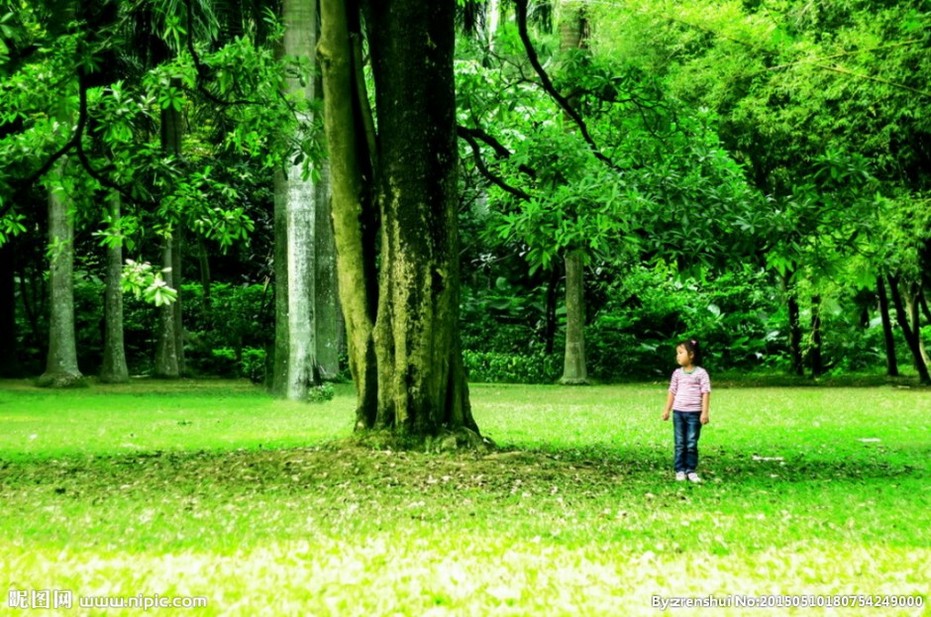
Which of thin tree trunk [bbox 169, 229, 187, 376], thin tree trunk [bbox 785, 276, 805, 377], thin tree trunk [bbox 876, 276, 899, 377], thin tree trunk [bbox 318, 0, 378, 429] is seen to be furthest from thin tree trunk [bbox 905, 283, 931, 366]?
thin tree trunk [bbox 318, 0, 378, 429]

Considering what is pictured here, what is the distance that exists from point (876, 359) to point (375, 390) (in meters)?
27.1

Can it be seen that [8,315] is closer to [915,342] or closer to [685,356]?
[685,356]

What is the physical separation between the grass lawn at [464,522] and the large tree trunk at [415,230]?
2.24 feet

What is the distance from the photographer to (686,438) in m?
9.75

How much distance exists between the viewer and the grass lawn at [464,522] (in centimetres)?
549

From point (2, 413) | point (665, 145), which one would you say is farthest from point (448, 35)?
point (2, 413)

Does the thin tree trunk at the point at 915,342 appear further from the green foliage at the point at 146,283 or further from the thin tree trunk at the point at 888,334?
the green foliage at the point at 146,283

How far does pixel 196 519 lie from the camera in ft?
25.1

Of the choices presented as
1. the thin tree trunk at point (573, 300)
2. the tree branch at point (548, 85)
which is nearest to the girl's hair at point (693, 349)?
the tree branch at point (548, 85)

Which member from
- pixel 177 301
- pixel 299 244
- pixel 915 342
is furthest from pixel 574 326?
pixel 299 244

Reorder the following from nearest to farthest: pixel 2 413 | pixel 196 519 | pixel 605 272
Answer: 1. pixel 196 519
2. pixel 2 413
3. pixel 605 272

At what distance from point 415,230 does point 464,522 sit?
12.9 ft

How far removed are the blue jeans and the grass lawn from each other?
0.38m

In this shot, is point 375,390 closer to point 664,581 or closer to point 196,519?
point 196,519
